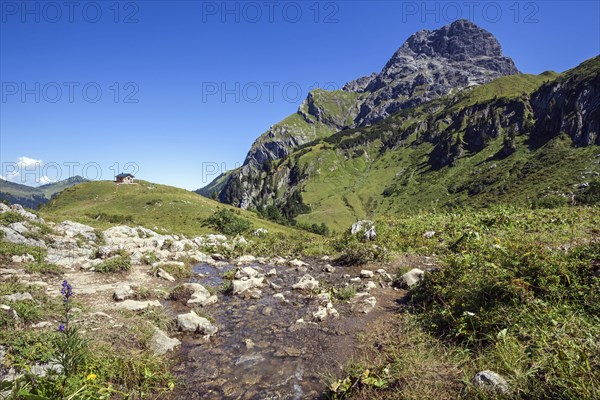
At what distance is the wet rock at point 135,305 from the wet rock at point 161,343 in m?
2.41

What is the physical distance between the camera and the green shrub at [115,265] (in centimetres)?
1655

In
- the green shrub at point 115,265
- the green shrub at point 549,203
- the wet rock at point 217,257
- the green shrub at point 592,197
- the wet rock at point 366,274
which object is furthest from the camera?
the green shrub at point 592,197

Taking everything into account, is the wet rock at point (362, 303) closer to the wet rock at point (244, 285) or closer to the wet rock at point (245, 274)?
the wet rock at point (244, 285)

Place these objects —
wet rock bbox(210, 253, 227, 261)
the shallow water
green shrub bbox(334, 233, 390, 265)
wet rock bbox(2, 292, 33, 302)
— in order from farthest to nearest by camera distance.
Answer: wet rock bbox(210, 253, 227, 261)
green shrub bbox(334, 233, 390, 265)
wet rock bbox(2, 292, 33, 302)
the shallow water

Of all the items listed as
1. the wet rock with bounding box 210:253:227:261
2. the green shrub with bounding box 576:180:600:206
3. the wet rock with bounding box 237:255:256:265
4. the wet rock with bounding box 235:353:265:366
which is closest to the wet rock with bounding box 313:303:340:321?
the wet rock with bounding box 235:353:265:366

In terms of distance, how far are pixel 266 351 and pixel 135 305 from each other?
5.83 metres

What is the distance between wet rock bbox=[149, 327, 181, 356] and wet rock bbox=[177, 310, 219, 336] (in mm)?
770

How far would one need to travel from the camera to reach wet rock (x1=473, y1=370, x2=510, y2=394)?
4949 millimetres

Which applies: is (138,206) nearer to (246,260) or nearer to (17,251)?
(246,260)

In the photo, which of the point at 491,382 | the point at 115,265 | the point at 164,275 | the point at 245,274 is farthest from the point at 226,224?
the point at 491,382

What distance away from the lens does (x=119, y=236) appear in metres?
29.4

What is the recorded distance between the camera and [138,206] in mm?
72250

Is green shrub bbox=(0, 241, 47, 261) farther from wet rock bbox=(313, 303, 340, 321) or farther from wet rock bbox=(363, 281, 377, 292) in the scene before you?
wet rock bbox=(363, 281, 377, 292)

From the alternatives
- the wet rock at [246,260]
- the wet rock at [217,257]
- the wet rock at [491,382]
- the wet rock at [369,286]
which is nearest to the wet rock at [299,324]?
the wet rock at [369,286]
